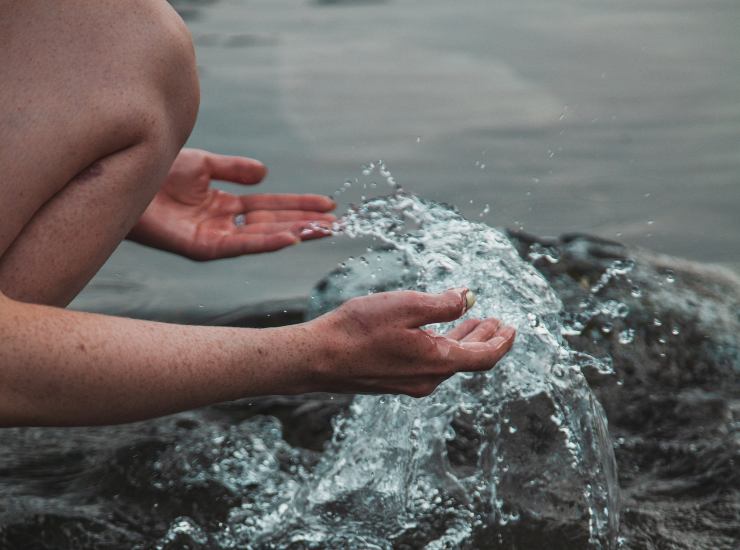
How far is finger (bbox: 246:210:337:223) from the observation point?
2.47 metres

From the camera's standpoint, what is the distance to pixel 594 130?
3.74 m

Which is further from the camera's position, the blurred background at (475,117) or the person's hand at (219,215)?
the blurred background at (475,117)

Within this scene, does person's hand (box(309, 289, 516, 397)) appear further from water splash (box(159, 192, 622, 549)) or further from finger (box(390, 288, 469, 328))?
water splash (box(159, 192, 622, 549))

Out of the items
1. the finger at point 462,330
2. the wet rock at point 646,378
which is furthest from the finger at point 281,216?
the finger at point 462,330

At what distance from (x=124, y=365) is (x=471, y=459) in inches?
35.6

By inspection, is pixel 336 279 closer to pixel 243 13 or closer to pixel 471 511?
pixel 471 511

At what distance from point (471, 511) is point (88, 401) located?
31.0 inches

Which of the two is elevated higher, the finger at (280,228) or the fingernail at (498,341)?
the fingernail at (498,341)

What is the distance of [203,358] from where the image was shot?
1.62 meters

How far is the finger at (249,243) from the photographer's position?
2328 millimetres

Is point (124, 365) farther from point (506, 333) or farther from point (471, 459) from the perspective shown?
point (471, 459)

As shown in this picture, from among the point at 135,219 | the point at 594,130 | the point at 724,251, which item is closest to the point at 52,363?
the point at 135,219

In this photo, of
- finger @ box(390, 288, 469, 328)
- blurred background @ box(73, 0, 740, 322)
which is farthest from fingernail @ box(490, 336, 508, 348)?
blurred background @ box(73, 0, 740, 322)

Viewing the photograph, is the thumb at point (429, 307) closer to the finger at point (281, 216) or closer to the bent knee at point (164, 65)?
the bent knee at point (164, 65)
